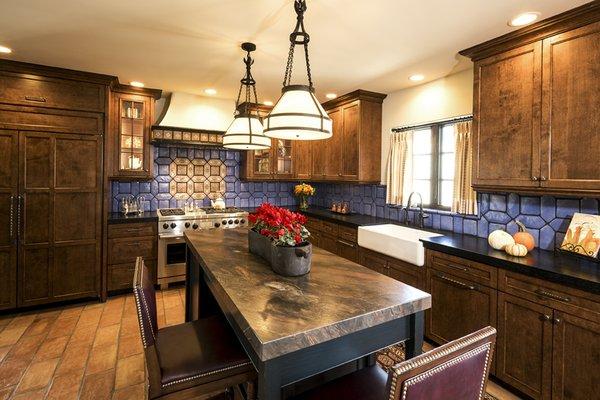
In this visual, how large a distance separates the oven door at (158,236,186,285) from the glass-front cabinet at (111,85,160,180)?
88 centimetres

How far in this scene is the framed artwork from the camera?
6.72ft

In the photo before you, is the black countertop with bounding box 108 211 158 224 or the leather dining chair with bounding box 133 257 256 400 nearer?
the leather dining chair with bounding box 133 257 256 400

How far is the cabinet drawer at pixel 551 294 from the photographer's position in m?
1.70

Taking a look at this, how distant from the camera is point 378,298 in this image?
1358 mm

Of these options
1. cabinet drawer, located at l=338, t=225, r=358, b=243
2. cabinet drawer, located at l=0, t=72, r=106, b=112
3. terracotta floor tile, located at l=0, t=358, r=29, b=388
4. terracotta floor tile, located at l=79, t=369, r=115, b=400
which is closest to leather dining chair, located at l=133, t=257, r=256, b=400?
terracotta floor tile, located at l=79, t=369, r=115, b=400

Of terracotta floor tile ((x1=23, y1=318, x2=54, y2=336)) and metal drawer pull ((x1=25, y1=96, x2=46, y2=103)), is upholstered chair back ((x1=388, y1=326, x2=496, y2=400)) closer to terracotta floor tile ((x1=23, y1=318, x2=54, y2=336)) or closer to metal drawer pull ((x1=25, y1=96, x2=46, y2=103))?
terracotta floor tile ((x1=23, y1=318, x2=54, y2=336))

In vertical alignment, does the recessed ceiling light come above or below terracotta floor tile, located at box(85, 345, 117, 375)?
above

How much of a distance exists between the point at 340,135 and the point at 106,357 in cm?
345

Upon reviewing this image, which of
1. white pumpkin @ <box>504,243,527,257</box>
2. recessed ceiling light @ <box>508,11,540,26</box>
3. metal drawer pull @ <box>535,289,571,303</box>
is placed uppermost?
recessed ceiling light @ <box>508,11,540,26</box>

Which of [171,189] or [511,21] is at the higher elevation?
[511,21]

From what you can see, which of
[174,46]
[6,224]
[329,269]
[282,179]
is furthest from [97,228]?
[329,269]

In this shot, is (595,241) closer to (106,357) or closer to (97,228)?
(106,357)

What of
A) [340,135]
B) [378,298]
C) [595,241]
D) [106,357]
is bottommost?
[106,357]

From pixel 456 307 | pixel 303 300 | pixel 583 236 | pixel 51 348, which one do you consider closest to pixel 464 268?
pixel 456 307
